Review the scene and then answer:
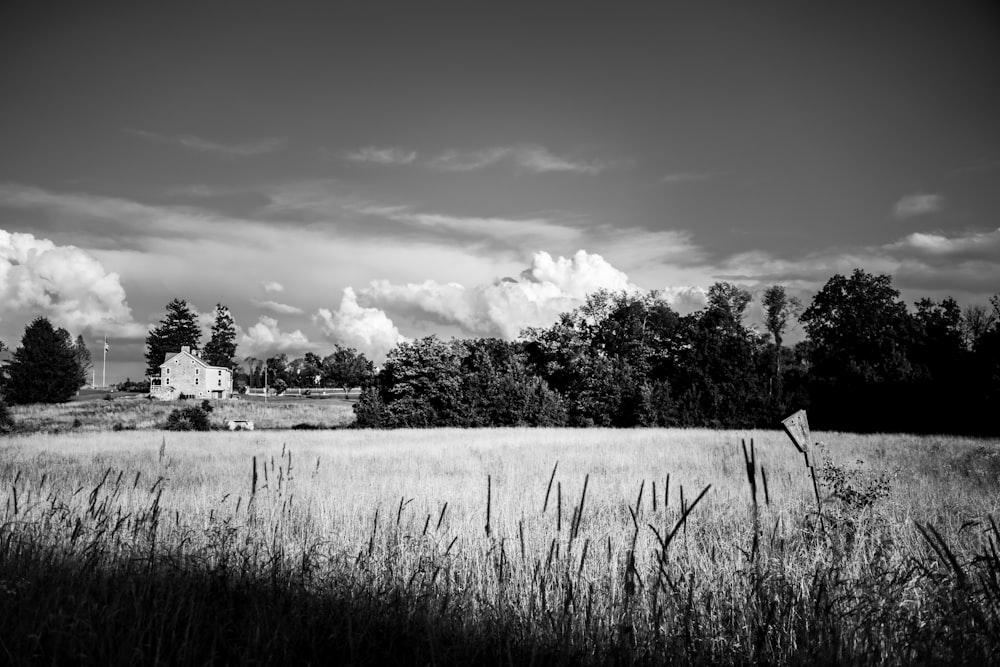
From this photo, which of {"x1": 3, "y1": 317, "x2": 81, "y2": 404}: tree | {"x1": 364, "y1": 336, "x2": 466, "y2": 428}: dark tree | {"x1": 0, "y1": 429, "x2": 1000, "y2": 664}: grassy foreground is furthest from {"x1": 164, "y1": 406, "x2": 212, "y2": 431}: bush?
{"x1": 3, "y1": 317, "x2": 81, "y2": 404}: tree

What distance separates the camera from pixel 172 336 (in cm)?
10888

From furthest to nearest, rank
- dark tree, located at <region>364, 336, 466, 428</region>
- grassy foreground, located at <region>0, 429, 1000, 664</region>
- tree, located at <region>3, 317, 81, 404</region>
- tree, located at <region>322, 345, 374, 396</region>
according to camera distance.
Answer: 1. tree, located at <region>322, 345, 374, 396</region>
2. tree, located at <region>3, 317, 81, 404</region>
3. dark tree, located at <region>364, 336, 466, 428</region>
4. grassy foreground, located at <region>0, 429, 1000, 664</region>

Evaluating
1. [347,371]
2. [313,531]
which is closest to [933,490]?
[313,531]

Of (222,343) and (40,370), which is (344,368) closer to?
(222,343)

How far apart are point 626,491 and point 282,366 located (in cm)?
16539

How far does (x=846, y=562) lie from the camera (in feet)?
16.3

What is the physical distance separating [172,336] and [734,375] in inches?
4125

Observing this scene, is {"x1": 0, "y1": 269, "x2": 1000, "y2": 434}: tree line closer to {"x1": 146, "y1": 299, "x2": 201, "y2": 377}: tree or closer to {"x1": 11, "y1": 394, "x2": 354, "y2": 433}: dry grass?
{"x1": 11, "y1": 394, "x2": 354, "y2": 433}: dry grass

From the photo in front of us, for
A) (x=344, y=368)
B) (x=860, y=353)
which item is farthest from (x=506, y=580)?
(x=344, y=368)

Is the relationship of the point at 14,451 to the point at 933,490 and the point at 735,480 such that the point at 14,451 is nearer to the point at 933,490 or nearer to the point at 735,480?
the point at 735,480

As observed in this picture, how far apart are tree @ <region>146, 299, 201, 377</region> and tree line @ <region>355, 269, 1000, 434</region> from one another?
256 ft

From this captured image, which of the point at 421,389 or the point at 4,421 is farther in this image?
the point at 421,389

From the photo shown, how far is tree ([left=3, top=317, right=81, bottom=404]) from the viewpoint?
7394cm

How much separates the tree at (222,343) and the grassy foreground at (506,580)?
114 meters
